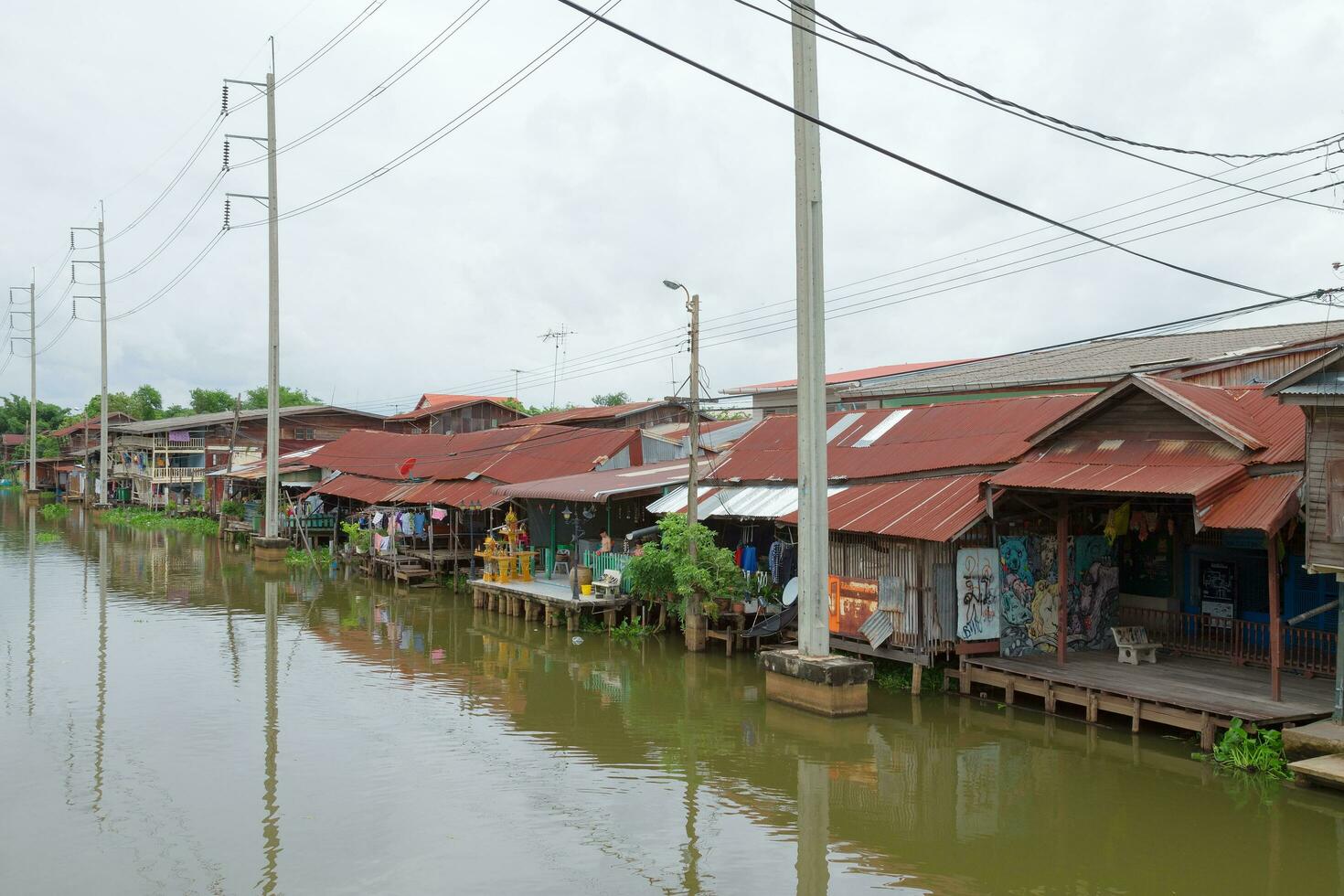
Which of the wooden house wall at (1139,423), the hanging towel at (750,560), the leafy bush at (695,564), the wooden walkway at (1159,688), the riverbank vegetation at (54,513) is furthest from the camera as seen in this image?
the riverbank vegetation at (54,513)

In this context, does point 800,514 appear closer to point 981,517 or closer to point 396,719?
point 981,517

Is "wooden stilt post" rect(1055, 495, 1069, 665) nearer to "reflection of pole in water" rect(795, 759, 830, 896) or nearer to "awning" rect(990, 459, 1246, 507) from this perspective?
"awning" rect(990, 459, 1246, 507)

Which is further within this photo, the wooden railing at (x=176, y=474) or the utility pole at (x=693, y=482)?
the wooden railing at (x=176, y=474)

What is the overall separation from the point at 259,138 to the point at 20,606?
71.7 ft

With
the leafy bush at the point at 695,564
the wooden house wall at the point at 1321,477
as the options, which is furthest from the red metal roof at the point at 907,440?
the wooden house wall at the point at 1321,477

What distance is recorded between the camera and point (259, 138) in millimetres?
40000

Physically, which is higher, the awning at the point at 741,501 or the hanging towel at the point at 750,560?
the awning at the point at 741,501

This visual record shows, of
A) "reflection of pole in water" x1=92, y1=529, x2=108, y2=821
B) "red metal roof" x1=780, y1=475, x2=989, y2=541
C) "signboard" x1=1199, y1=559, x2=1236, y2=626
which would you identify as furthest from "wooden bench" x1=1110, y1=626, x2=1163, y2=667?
"reflection of pole in water" x1=92, y1=529, x2=108, y2=821

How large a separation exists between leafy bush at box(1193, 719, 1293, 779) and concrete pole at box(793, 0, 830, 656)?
17.8 ft

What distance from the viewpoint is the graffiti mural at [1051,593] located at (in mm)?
16500

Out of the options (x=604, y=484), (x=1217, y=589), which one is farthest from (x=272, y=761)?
(x=1217, y=589)

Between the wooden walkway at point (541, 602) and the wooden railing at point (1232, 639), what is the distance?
10802 millimetres

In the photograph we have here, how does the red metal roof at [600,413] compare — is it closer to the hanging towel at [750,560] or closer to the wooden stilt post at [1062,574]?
the hanging towel at [750,560]

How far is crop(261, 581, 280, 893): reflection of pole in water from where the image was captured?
9.41 meters
